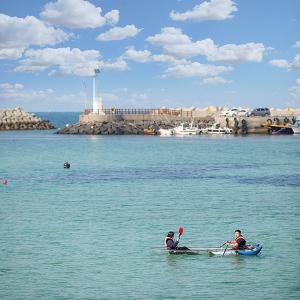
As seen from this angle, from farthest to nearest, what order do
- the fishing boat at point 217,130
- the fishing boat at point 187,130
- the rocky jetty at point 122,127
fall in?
the rocky jetty at point 122,127, the fishing boat at point 217,130, the fishing boat at point 187,130

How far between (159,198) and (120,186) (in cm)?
812

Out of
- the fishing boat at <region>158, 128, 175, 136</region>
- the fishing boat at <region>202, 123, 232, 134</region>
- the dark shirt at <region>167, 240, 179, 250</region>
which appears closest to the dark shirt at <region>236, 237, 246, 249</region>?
the dark shirt at <region>167, 240, 179, 250</region>

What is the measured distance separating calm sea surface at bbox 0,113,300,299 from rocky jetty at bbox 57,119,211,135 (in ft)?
270

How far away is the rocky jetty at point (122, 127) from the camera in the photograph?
15788 centimetres

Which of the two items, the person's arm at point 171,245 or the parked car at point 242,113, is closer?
the person's arm at point 171,245

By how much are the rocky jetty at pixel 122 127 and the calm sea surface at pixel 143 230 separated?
270ft

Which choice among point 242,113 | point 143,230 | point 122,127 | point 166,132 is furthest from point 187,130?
point 143,230

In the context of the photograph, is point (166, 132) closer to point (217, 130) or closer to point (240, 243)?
point (217, 130)

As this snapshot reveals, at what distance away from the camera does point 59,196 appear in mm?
51562

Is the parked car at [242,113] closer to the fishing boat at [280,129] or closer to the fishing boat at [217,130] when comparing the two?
the fishing boat at [217,130]

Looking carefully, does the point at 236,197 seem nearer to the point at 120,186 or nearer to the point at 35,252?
the point at 120,186

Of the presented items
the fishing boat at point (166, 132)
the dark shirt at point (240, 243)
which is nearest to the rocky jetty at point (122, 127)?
the fishing boat at point (166, 132)

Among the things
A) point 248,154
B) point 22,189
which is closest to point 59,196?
point 22,189

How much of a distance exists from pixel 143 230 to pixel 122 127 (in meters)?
122
